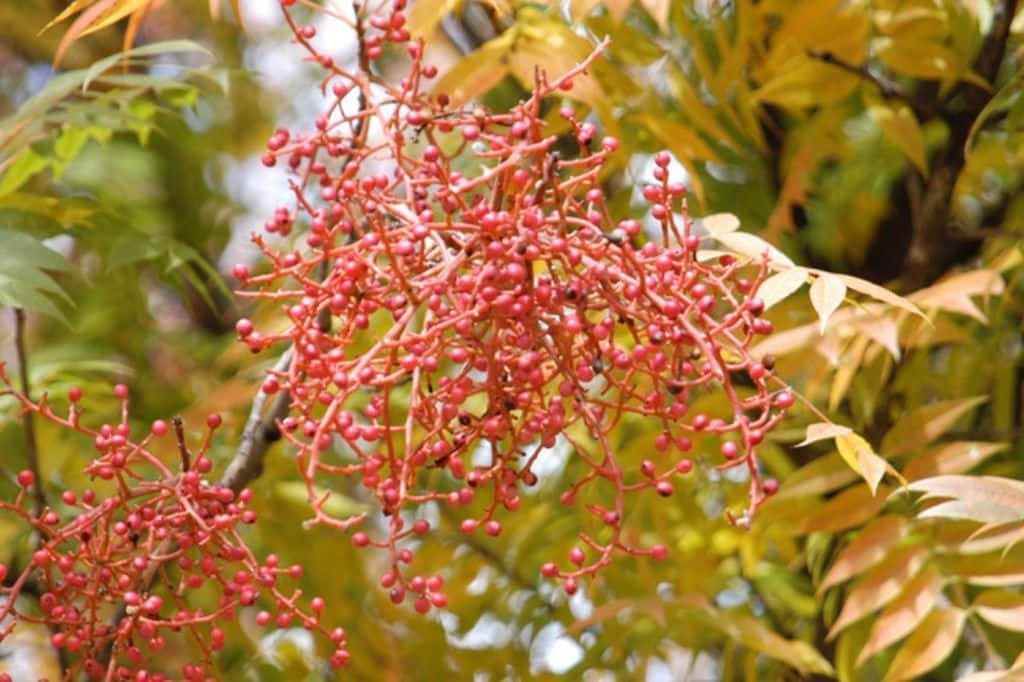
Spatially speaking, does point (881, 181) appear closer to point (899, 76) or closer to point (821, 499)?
point (899, 76)

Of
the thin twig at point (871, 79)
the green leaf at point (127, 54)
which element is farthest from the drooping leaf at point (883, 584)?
the green leaf at point (127, 54)

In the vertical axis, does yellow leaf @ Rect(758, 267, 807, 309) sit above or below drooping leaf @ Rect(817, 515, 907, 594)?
above

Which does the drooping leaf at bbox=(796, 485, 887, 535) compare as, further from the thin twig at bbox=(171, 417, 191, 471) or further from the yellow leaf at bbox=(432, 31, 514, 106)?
the thin twig at bbox=(171, 417, 191, 471)

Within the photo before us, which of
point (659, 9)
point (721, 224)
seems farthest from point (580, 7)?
point (721, 224)

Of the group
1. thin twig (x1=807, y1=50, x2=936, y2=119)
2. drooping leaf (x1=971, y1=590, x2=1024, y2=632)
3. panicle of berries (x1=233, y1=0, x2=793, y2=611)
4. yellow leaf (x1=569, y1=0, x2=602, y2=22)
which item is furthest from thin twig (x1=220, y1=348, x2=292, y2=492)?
thin twig (x1=807, y1=50, x2=936, y2=119)

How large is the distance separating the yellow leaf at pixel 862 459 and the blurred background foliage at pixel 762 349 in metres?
0.07

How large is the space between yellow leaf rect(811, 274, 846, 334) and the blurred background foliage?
0.22 meters

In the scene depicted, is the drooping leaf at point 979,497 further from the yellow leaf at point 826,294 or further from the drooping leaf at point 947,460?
the drooping leaf at point 947,460

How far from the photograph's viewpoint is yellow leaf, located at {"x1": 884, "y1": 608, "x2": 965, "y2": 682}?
178 cm

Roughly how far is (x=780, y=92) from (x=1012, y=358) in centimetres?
72

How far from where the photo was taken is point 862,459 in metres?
1.43

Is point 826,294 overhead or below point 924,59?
overhead

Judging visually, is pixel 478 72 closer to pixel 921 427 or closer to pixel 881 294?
pixel 881 294

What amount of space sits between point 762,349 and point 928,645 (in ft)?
1.45
